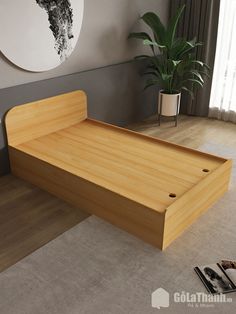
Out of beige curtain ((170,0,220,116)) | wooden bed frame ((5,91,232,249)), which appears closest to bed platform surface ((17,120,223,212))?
wooden bed frame ((5,91,232,249))

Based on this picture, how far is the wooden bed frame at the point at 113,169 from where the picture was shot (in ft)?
6.82

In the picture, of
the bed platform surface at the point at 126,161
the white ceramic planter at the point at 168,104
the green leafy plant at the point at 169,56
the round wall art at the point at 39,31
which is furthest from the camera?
the white ceramic planter at the point at 168,104

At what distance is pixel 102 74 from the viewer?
11.2ft

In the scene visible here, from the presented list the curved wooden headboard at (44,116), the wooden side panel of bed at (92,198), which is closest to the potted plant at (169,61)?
the curved wooden headboard at (44,116)

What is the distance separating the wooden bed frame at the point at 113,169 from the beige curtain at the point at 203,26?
5.05 feet

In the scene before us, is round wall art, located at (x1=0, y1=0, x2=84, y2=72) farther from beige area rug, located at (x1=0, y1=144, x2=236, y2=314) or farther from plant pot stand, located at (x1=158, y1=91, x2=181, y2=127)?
beige area rug, located at (x1=0, y1=144, x2=236, y2=314)

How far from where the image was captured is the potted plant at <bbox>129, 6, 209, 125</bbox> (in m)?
3.51

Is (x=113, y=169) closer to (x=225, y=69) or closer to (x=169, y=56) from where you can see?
(x=169, y=56)

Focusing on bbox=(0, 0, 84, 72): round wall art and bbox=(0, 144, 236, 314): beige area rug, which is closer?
bbox=(0, 144, 236, 314): beige area rug

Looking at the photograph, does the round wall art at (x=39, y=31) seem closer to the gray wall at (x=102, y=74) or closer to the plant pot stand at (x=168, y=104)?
the gray wall at (x=102, y=74)

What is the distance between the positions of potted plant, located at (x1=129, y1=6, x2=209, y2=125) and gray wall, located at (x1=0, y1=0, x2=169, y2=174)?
0.51 ft

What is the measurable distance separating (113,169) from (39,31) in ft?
4.12

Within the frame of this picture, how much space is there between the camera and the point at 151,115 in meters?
4.21

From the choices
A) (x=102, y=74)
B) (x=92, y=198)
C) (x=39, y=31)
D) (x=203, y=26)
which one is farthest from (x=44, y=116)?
(x=203, y=26)
